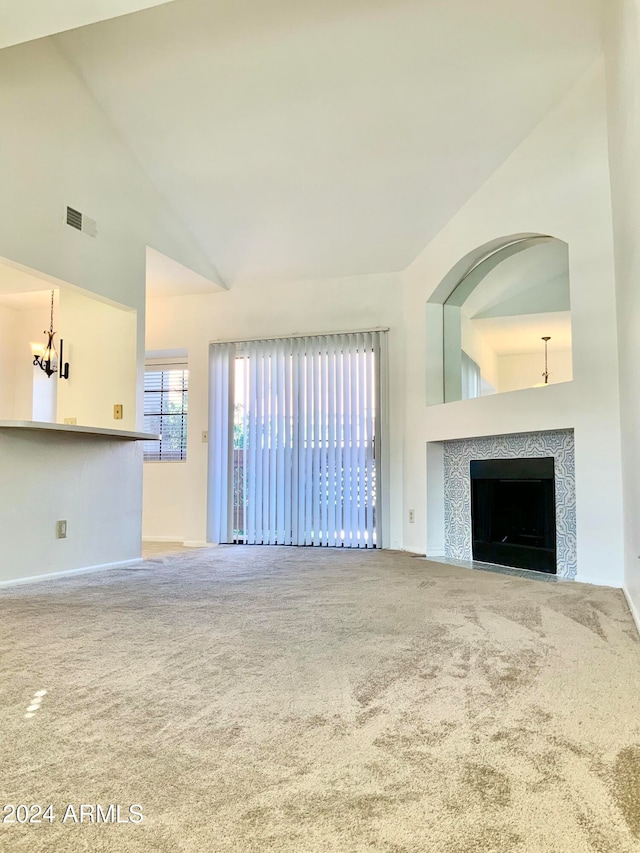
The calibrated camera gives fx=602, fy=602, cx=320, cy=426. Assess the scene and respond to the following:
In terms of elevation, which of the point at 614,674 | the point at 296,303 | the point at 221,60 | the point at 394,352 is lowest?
the point at 614,674

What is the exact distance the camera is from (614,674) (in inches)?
75.5

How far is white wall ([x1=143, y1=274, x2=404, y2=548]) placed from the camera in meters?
5.56

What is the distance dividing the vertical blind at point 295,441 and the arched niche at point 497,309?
0.67 metres

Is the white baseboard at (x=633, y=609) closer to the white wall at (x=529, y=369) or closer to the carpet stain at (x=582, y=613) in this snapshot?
the carpet stain at (x=582, y=613)

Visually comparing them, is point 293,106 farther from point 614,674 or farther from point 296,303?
point 614,674

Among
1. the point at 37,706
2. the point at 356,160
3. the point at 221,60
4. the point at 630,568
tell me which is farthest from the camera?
the point at 356,160

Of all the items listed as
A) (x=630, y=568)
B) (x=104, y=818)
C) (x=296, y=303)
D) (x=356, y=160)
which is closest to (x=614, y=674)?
(x=630, y=568)

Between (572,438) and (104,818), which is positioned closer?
(104,818)

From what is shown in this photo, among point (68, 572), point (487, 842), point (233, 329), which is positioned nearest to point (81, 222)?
point (233, 329)

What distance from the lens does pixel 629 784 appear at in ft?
3.96

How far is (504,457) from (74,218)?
349 cm

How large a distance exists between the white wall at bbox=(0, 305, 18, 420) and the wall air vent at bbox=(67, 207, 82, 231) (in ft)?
9.95

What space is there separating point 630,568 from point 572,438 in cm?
111

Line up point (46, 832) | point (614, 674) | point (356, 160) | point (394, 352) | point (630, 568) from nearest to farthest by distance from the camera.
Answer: point (46, 832) < point (614, 674) < point (630, 568) < point (356, 160) < point (394, 352)
